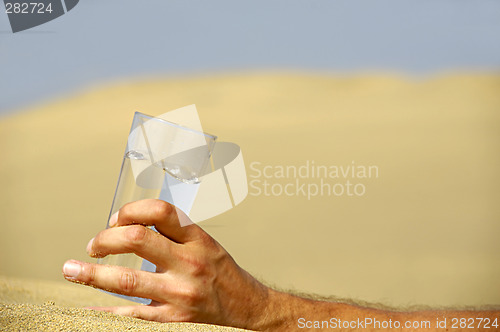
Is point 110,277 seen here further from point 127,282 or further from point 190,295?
point 190,295

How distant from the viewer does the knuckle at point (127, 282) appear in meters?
0.76

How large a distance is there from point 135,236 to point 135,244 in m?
0.01

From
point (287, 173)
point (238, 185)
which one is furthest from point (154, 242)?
point (287, 173)

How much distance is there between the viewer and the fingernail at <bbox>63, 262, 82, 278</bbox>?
75 cm

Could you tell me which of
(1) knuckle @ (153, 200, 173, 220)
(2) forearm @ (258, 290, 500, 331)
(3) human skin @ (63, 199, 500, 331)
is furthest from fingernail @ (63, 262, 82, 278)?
(2) forearm @ (258, 290, 500, 331)

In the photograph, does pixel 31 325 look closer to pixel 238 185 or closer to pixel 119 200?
pixel 119 200

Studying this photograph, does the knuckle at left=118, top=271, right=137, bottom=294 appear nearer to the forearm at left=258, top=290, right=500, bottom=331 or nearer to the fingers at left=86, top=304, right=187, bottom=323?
the fingers at left=86, top=304, right=187, bottom=323

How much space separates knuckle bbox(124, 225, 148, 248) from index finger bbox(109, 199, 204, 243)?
0.02 m

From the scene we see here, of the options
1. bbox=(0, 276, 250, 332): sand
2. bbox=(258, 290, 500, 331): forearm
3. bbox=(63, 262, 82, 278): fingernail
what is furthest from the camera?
bbox=(258, 290, 500, 331): forearm

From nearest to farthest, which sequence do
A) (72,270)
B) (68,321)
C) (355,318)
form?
(68,321) → (72,270) → (355,318)

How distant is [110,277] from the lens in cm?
76

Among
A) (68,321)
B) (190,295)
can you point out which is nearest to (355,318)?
(190,295)

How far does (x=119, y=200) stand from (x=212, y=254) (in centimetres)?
18

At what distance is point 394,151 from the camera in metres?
4.87
